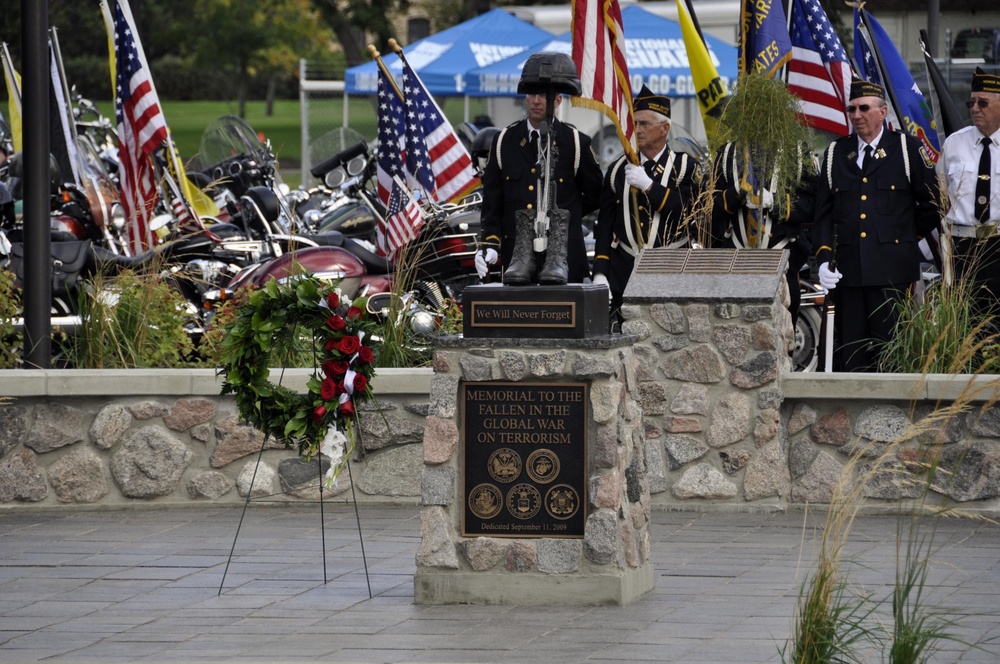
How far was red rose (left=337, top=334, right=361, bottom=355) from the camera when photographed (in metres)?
6.95

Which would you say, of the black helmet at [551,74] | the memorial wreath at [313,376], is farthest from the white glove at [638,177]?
the memorial wreath at [313,376]

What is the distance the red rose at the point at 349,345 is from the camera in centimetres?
695

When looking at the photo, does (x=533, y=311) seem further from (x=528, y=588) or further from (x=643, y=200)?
(x=643, y=200)

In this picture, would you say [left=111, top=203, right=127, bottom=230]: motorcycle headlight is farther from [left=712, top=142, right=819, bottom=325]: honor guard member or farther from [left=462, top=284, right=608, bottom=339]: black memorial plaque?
[left=462, top=284, right=608, bottom=339]: black memorial plaque

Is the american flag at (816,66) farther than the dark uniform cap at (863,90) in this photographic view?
Yes

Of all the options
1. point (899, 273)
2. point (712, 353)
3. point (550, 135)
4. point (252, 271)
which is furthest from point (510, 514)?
point (252, 271)

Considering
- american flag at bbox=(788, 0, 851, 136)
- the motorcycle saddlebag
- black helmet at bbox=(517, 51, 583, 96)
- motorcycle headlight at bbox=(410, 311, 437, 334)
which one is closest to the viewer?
black helmet at bbox=(517, 51, 583, 96)

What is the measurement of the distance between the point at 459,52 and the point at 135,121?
13129 millimetres

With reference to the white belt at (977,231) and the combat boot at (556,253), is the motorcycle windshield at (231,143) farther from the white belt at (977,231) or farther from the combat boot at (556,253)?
the combat boot at (556,253)

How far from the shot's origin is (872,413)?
8.46 m

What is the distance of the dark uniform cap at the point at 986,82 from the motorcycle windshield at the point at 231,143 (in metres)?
Answer: 8.77

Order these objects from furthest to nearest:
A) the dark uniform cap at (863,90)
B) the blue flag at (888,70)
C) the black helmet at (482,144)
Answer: the black helmet at (482,144) < the blue flag at (888,70) < the dark uniform cap at (863,90)

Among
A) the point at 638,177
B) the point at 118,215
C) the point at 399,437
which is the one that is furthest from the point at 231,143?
the point at 399,437

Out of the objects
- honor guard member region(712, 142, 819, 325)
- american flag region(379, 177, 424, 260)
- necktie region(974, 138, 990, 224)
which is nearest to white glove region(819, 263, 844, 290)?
honor guard member region(712, 142, 819, 325)
